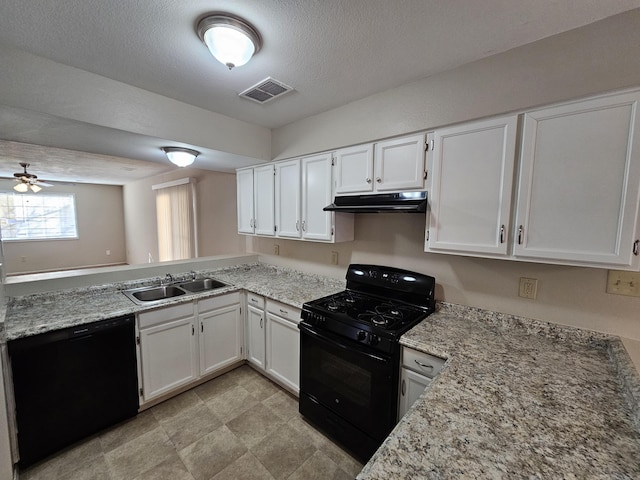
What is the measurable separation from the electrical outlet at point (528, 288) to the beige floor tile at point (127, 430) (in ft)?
9.31

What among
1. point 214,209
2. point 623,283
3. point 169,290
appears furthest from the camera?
point 214,209

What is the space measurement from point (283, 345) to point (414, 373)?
1222 millimetres

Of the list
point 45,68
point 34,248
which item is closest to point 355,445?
point 45,68

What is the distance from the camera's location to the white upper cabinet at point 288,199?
8.49 feet

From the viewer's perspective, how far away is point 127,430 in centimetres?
203

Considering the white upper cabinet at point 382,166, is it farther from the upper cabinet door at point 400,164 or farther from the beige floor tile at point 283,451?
the beige floor tile at point 283,451

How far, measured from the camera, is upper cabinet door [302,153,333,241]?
2.33m

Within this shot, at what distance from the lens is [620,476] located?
738mm

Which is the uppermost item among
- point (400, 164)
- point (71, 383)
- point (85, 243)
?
point (400, 164)

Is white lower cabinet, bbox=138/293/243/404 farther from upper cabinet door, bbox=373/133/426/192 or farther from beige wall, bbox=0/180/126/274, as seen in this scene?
beige wall, bbox=0/180/126/274

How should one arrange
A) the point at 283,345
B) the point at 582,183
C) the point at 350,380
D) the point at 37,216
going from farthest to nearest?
the point at 37,216
the point at 283,345
the point at 350,380
the point at 582,183

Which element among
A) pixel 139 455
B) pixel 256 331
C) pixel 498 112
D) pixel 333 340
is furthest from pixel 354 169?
pixel 139 455

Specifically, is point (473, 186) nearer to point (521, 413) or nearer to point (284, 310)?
point (521, 413)

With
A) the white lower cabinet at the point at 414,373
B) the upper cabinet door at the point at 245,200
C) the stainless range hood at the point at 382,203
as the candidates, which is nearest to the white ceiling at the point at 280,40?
the stainless range hood at the point at 382,203
